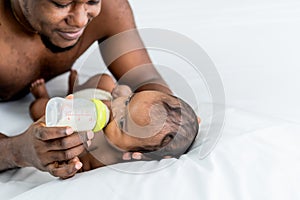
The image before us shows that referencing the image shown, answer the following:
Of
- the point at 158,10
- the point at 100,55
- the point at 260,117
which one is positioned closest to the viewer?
the point at 260,117

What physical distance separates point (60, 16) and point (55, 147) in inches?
15.1

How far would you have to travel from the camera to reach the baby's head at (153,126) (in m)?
1.36

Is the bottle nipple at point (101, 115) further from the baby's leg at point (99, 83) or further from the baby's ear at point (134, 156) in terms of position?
the baby's leg at point (99, 83)

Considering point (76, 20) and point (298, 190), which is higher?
point (76, 20)

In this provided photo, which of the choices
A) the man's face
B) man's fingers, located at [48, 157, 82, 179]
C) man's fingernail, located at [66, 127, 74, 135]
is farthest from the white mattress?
the man's face

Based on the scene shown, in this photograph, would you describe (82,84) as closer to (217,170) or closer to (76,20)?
(76,20)

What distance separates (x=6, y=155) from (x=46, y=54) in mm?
432

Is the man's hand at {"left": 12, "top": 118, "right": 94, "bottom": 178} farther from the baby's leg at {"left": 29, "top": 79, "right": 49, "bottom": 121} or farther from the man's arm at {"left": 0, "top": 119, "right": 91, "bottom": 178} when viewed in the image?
the baby's leg at {"left": 29, "top": 79, "right": 49, "bottom": 121}

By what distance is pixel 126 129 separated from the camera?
1.41 metres

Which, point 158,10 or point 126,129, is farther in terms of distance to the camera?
point 158,10

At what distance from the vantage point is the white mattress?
1.22 meters

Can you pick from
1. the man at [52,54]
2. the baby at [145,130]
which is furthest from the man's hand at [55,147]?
the baby at [145,130]

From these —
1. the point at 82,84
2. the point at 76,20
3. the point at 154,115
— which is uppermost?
the point at 76,20

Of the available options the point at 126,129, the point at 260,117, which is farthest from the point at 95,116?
the point at 260,117
